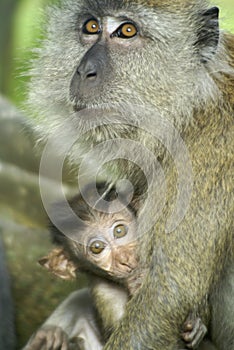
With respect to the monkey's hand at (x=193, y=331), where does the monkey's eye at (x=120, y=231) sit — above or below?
above

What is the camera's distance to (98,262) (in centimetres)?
598

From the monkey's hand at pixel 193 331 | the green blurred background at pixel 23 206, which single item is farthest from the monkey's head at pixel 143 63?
the monkey's hand at pixel 193 331

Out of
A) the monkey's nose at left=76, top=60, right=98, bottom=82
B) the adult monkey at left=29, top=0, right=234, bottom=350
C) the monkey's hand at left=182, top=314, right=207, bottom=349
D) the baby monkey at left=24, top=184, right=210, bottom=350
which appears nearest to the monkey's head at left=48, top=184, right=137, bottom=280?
the baby monkey at left=24, top=184, right=210, bottom=350

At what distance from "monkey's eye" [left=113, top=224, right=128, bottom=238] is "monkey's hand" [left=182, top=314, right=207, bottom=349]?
3.02 ft

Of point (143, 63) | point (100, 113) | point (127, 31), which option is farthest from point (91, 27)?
point (100, 113)

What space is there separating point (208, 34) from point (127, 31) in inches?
22.4

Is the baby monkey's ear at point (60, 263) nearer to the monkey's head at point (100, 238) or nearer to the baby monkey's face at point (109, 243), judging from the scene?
the monkey's head at point (100, 238)

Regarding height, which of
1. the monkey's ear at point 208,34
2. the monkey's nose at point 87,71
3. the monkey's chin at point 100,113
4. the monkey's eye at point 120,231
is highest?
the monkey's ear at point 208,34

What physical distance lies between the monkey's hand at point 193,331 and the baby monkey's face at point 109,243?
2.24ft

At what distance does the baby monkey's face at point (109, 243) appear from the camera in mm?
5926

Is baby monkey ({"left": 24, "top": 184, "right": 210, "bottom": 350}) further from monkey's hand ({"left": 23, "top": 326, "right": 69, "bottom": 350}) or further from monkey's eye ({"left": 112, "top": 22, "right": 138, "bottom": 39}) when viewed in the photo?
monkey's eye ({"left": 112, "top": 22, "right": 138, "bottom": 39})

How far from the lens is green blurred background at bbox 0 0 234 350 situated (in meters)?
7.04

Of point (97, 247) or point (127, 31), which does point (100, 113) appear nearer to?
point (127, 31)

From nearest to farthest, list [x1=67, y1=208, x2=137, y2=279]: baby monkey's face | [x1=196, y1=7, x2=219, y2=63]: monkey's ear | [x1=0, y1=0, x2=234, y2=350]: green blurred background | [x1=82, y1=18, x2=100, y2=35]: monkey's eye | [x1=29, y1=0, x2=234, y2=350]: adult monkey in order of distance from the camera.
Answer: [x1=29, y1=0, x2=234, y2=350]: adult monkey → [x1=196, y1=7, x2=219, y2=63]: monkey's ear → [x1=82, y1=18, x2=100, y2=35]: monkey's eye → [x1=67, y1=208, x2=137, y2=279]: baby monkey's face → [x1=0, y1=0, x2=234, y2=350]: green blurred background
